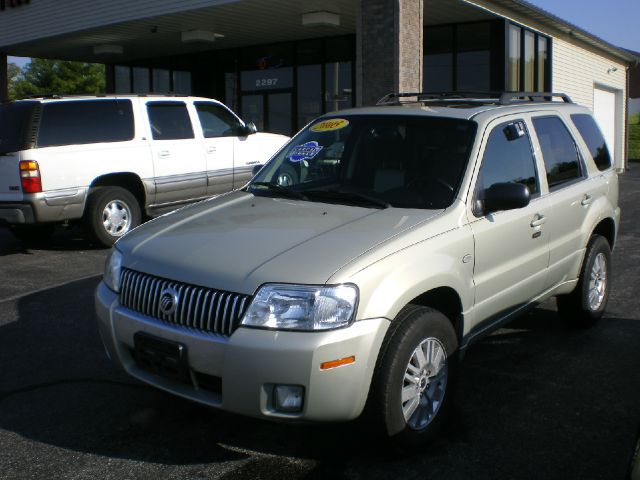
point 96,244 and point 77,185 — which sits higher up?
point 77,185

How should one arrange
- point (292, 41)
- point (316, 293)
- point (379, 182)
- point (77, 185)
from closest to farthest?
point (316, 293), point (379, 182), point (77, 185), point (292, 41)

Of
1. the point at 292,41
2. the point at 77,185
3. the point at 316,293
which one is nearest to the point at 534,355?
the point at 316,293

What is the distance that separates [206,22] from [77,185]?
27.8 ft

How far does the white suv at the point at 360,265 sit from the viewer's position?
3293 millimetres

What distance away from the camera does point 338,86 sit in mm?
19484

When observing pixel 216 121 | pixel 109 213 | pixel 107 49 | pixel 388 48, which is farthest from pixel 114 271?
pixel 107 49

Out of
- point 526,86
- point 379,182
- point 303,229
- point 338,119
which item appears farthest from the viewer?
point 526,86

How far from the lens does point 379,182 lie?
4.53 metres

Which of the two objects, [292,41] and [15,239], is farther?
[292,41]

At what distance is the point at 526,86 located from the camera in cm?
1838

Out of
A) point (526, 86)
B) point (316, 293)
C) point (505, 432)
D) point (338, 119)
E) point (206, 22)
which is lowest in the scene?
point (505, 432)

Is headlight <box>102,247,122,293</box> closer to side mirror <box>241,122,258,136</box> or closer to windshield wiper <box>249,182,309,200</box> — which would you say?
windshield wiper <box>249,182,309,200</box>

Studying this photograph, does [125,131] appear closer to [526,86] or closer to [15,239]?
[15,239]

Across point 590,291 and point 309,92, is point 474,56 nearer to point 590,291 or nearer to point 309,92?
point 309,92
